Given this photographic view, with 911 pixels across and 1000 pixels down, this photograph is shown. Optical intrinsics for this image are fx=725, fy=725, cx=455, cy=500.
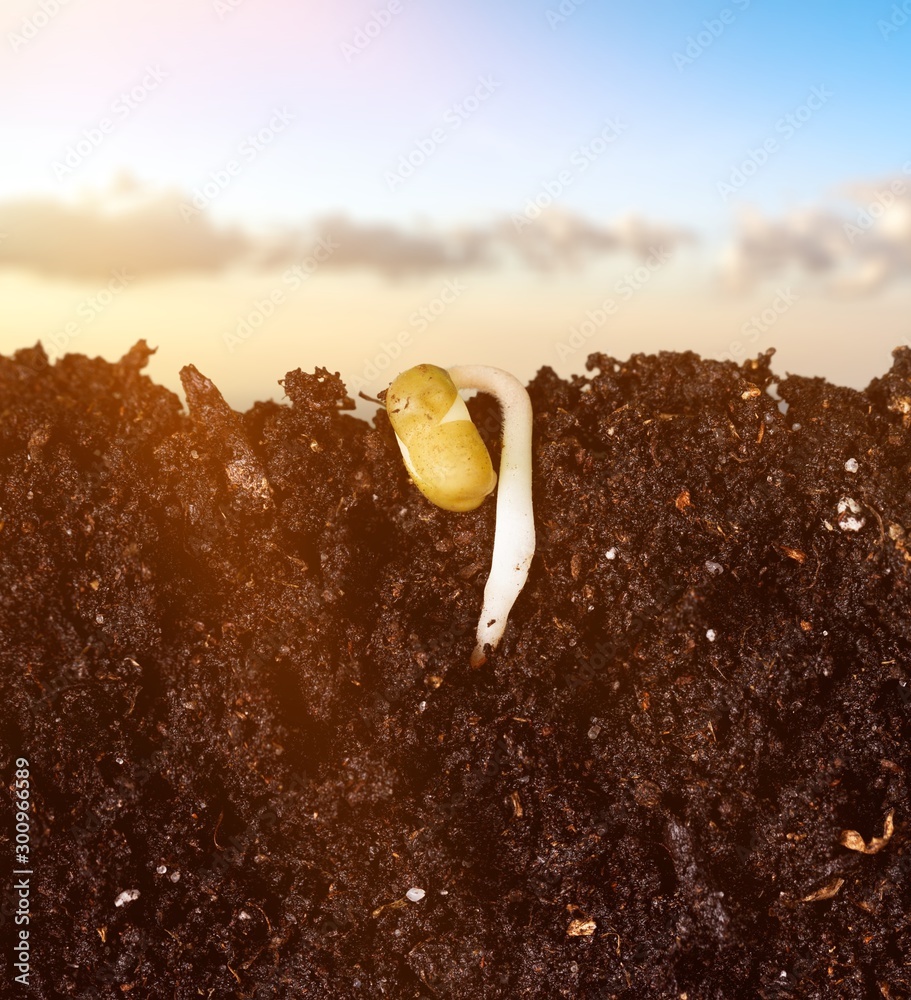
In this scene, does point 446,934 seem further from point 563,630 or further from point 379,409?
point 379,409

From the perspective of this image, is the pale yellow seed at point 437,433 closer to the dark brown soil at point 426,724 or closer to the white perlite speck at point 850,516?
the dark brown soil at point 426,724

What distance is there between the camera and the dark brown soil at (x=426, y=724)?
1818mm

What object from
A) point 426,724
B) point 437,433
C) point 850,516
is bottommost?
point 426,724

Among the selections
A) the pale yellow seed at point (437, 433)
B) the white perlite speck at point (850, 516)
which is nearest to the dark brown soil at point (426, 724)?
the white perlite speck at point (850, 516)

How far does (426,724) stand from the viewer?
6.18 ft

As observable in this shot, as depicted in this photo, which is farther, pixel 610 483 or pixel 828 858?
pixel 610 483

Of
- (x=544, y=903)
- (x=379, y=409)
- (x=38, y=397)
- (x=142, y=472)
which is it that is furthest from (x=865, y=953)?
(x=38, y=397)

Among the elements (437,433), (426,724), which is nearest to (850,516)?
(437,433)

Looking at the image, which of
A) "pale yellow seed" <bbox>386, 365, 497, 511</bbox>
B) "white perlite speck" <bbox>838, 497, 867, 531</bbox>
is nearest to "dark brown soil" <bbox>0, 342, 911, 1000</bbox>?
"white perlite speck" <bbox>838, 497, 867, 531</bbox>

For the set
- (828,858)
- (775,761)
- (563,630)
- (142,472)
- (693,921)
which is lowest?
(693,921)

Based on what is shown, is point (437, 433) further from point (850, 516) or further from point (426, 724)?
point (850, 516)

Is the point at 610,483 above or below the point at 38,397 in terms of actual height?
below

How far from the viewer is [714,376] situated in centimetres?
196

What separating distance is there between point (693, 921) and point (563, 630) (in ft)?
2.56
